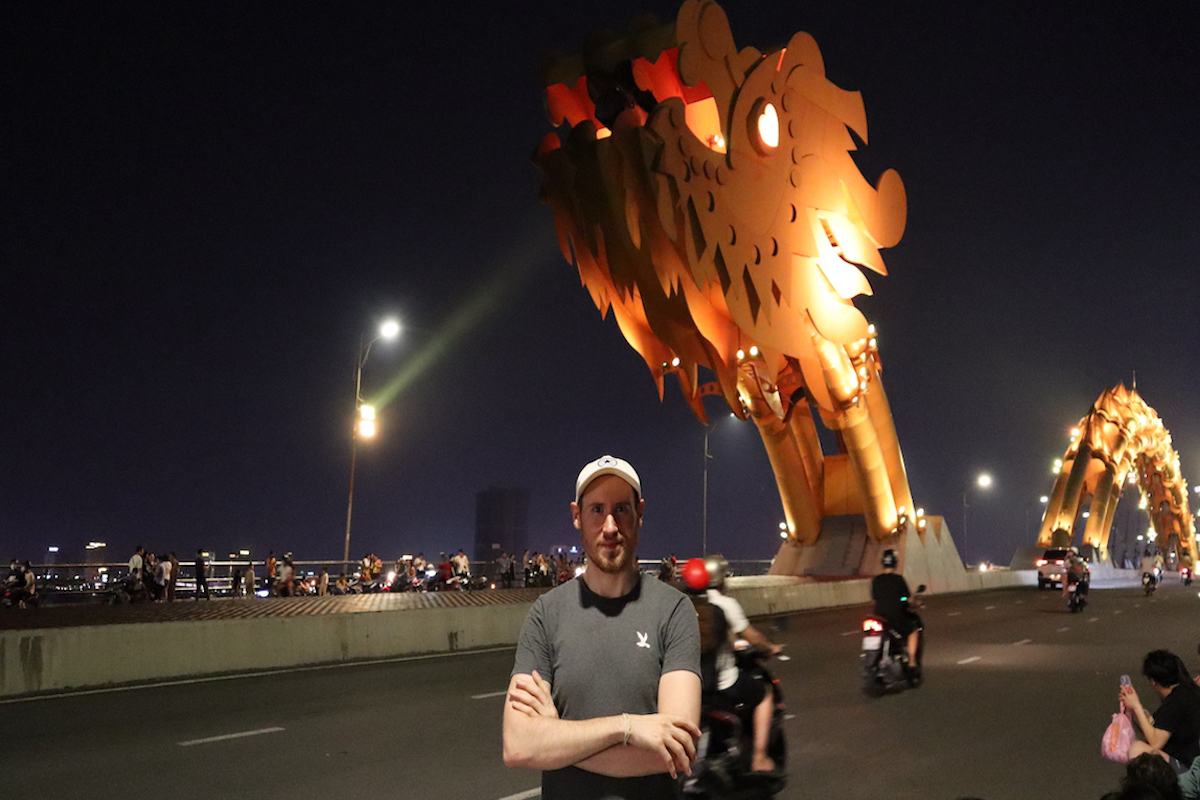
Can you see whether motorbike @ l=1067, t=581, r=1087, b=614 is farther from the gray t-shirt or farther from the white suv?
the gray t-shirt

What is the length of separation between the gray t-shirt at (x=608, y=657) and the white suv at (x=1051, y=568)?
4250 centimetres

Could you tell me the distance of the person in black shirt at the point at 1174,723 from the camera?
572cm

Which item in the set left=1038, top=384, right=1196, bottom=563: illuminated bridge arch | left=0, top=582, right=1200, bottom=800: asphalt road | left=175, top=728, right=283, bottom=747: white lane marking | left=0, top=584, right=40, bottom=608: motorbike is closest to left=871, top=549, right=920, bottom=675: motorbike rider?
left=0, top=582, right=1200, bottom=800: asphalt road

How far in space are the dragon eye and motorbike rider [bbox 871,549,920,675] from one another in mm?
20429

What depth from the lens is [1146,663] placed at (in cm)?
605

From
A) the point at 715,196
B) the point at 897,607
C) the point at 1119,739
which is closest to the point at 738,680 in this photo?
the point at 1119,739

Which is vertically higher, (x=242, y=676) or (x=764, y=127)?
(x=764, y=127)

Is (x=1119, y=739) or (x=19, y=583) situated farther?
(x=19, y=583)

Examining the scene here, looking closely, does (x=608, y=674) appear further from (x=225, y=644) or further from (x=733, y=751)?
(x=225, y=644)

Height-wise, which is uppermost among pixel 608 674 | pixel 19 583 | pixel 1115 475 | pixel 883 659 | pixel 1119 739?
pixel 1115 475

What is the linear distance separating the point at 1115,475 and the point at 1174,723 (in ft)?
208

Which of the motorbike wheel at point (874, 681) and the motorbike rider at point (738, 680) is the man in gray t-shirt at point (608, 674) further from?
the motorbike wheel at point (874, 681)

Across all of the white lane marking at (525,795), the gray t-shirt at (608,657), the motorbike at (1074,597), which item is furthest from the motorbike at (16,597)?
the motorbike at (1074,597)

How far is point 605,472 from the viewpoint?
287 cm
